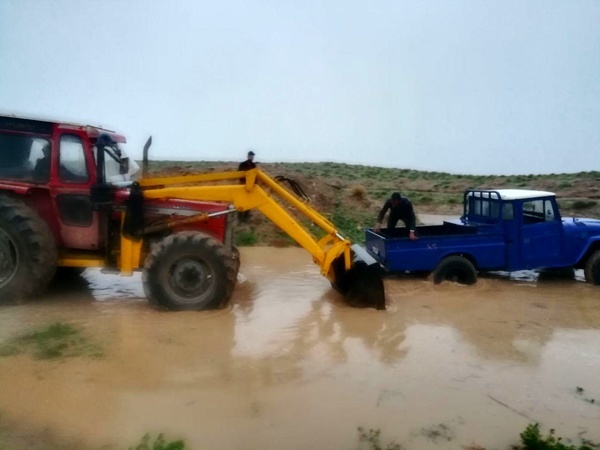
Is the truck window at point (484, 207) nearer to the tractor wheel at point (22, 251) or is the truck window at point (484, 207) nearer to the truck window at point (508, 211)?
the truck window at point (508, 211)

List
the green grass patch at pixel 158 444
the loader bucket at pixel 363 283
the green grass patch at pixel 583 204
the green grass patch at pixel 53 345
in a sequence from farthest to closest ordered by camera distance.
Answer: the green grass patch at pixel 583 204 → the loader bucket at pixel 363 283 → the green grass patch at pixel 53 345 → the green grass patch at pixel 158 444

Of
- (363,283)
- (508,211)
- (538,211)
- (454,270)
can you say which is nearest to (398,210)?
(454,270)

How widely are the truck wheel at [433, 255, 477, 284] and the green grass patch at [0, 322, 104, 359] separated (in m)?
5.81

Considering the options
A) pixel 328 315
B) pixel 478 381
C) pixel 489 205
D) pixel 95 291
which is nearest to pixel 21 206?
pixel 95 291

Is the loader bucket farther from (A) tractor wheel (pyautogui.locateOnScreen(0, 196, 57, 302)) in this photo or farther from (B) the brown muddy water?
(A) tractor wheel (pyautogui.locateOnScreen(0, 196, 57, 302))

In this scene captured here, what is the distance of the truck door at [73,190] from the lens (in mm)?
8039

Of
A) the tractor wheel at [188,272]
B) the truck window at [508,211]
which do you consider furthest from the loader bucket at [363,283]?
the truck window at [508,211]

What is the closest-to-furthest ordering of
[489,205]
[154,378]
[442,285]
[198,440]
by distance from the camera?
[198,440], [154,378], [442,285], [489,205]

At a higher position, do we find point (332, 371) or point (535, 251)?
point (535, 251)

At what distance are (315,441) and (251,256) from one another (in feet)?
28.5

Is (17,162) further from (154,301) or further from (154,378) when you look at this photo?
(154,378)

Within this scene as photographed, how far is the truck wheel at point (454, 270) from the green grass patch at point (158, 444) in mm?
6486

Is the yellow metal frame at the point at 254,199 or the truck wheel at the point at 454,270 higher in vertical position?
the yellow metal frame at the point at 254,199

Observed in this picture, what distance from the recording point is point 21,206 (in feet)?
25.3
